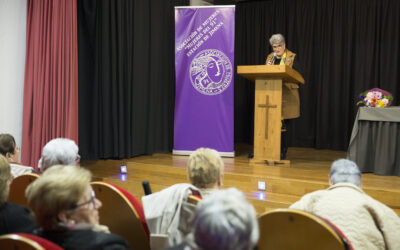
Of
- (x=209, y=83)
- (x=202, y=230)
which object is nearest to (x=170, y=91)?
(x=209, y=83)

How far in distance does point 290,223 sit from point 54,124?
3.55 m

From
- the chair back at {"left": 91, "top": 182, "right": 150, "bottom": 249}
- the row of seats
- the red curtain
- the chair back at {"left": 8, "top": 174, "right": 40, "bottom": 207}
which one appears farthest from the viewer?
the red curtain

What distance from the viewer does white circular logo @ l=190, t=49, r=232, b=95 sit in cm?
512

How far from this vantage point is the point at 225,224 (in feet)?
2.91

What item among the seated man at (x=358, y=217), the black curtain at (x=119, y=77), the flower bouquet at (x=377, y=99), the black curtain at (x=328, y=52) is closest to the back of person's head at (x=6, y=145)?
the seated man at (x=358, y=217)

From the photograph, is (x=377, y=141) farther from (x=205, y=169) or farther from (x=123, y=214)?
(x=123, y=214)

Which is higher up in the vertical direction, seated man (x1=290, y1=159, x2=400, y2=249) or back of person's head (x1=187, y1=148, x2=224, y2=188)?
back of person's head (x1=187, y1=148, x2=224, y2=188)

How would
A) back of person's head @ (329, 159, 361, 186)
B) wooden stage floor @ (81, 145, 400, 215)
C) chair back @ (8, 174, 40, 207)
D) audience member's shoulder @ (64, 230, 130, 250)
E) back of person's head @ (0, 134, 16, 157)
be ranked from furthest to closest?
1. wooden stage floor @ (81, 145, 400, 215)
2. back of person's head @ (0, 134, 16, 157)
3. chair back @ (8, 174, 40, 207)
4. back of person's head @ (329, 159, 361, 186)
5. audience member's shoulder @ (64, 230, 130, 250)

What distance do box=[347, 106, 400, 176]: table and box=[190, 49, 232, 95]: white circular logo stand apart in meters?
1.79

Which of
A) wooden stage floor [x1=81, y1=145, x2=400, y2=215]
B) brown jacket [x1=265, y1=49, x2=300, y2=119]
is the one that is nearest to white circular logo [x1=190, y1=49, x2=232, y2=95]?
brown jacket [x1=265, y1=49, x2=300, y2=119]

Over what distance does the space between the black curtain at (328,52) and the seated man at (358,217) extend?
5009mm

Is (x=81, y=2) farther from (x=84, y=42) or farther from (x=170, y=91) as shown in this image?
(x=170, y=91)

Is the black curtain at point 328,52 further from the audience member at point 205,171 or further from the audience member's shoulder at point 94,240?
the audience member's shoulder at point 94,240

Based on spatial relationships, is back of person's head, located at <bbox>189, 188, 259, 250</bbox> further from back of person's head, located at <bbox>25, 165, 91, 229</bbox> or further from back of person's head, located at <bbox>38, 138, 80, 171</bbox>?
back of person's head, located at <bbox>38, 138, 80, 171</bbox>
